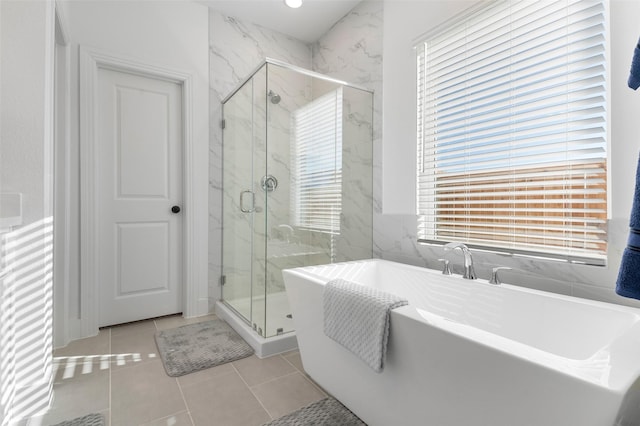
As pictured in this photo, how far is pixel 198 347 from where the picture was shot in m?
2.25

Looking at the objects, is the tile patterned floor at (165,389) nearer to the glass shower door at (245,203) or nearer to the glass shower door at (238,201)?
the glass shower door at (245,203)

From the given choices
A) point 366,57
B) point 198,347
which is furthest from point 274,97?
point 198,347

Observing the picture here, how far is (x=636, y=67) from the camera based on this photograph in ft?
3.01

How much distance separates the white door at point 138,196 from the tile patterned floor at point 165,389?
0.55 metres

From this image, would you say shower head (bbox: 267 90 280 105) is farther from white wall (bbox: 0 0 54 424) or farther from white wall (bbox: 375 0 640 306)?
white wall (bbox: 0 0 54 424)

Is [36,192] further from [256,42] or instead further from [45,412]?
[256,42]

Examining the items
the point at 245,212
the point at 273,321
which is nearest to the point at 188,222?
the point at 245,212

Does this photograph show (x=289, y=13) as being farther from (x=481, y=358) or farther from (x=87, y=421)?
(x=87, y=421)

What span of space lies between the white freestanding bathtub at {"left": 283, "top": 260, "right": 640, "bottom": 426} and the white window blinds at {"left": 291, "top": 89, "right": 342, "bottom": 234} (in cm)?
59

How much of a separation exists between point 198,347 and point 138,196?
137 centimetres

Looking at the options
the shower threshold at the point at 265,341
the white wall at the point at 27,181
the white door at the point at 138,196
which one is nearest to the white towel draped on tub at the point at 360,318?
the shower threshold at the point at 265,341

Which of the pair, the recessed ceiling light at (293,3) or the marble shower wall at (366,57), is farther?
the recessed ceiling light at (293,3)

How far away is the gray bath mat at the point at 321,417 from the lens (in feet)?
4.83

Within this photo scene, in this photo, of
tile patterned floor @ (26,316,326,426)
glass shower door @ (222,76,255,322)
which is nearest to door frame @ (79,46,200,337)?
tile patterned floor @ (26,316,326,426)
